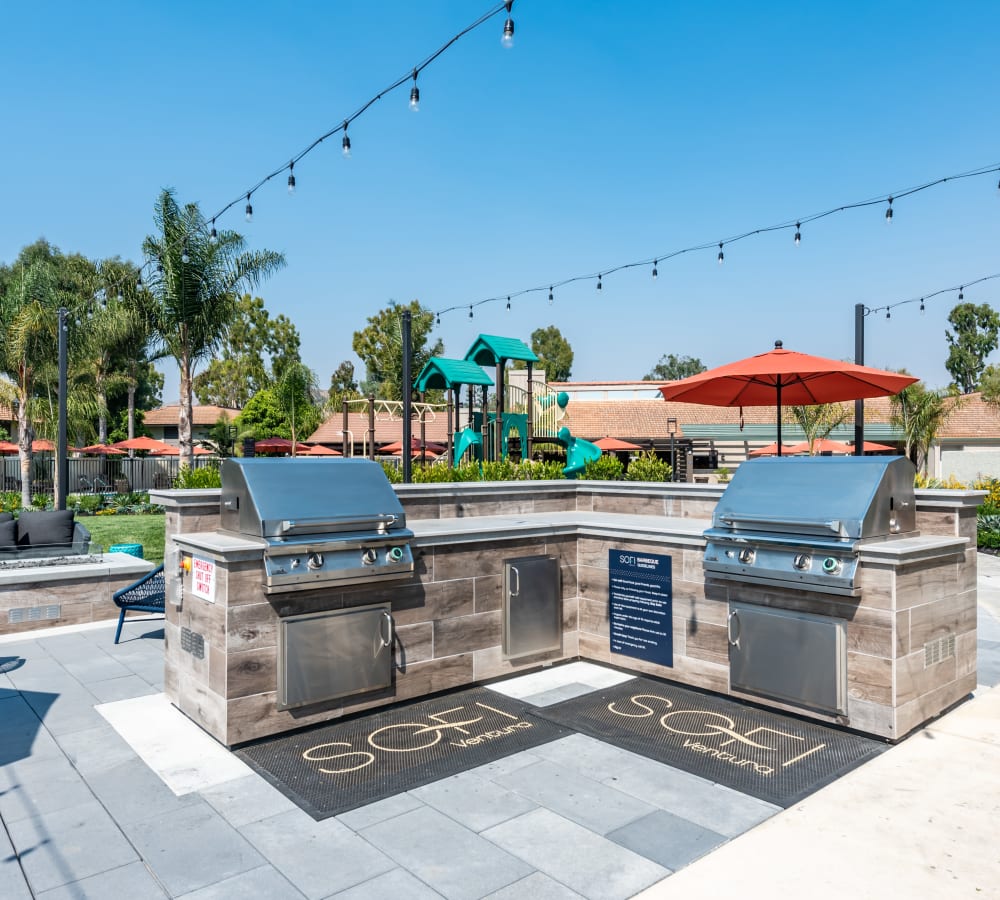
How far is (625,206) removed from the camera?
16828 millimetres

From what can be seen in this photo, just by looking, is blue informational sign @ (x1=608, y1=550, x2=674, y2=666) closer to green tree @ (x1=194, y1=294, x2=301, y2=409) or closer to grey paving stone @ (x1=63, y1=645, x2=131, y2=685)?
grey paving stone @ (x1=63, y1=645, x2=131, y2=685)

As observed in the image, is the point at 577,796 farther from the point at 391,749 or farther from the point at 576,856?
the point at 391,749

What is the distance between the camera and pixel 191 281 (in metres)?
18.5

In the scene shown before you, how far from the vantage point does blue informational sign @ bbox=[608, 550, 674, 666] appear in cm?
595

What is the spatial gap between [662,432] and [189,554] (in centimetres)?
2543

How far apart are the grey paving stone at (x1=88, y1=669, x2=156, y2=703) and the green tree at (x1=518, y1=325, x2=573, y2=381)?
65754 millimetres

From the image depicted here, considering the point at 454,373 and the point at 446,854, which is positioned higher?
the point at 454,373

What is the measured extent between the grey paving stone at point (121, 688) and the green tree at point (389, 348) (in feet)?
110

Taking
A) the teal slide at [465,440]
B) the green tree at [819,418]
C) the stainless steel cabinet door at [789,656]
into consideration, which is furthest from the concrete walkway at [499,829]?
the green tree at [819,418]

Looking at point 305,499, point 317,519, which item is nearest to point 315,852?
point 317,519

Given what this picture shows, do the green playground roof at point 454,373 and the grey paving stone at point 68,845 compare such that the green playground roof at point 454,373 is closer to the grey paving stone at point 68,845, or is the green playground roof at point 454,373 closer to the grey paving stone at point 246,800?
the grey paving stone at point 246,800

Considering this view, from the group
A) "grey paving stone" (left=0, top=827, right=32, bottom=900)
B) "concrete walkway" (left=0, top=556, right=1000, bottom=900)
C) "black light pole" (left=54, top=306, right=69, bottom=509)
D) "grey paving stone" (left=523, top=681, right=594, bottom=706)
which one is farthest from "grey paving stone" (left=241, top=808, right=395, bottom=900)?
"black light pole" (left=54, top=306, right=69, bottom=509)

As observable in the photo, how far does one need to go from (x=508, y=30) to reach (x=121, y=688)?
6.02 m

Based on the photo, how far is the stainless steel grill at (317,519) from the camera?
4.75 m
